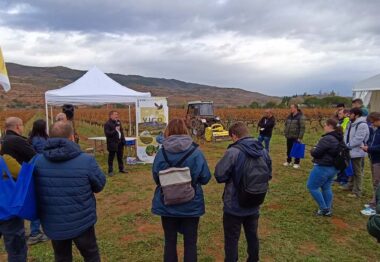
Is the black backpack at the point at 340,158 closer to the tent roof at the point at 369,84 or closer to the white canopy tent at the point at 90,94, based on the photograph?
the white canopy tent at the point at 90,94

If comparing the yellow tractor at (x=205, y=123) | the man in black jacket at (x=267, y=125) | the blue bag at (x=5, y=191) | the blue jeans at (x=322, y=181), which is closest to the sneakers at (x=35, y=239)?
the blue bag at (x=5, y=191)

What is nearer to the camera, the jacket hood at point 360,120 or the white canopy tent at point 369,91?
the jacket hood at point 360,120

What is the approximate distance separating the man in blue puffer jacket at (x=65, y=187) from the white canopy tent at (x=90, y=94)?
22.8ft

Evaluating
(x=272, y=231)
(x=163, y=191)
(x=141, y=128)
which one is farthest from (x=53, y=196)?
(x=141, y=128)

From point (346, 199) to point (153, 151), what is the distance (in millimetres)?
5340

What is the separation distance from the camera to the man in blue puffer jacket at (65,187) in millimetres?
2480

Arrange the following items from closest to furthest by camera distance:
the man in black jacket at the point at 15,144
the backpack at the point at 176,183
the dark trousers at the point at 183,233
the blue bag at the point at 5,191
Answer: the blue bag at the point at 5,191, the backpack at the point at 176,183, the dark trousers at the point at 183,233, the man in black jacket at the point at 15,144

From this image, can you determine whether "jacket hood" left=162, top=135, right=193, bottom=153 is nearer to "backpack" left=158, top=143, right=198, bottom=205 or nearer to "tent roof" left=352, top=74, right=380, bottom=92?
"backpack" left=158, top=143, right=198, bottom=205

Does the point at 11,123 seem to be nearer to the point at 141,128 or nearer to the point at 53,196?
the point at 53,196

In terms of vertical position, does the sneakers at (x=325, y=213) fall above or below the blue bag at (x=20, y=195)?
below

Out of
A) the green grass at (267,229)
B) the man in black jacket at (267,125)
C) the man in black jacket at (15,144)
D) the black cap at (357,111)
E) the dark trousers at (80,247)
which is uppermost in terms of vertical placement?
the black cap at (357,111)

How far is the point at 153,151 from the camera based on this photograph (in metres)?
9.52

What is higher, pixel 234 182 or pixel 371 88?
pixel 371 88

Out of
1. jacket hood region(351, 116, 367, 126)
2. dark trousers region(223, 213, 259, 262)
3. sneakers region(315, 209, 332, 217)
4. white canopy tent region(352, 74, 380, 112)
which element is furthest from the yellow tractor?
dark trousers region(223, 213, 259, 262)
